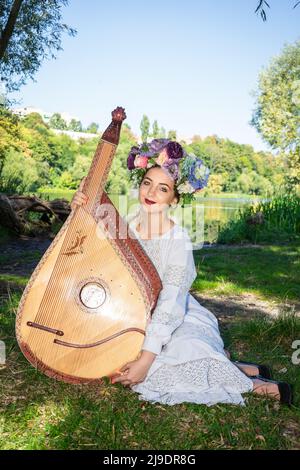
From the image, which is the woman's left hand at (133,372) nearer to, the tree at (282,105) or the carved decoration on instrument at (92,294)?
the carved decoration on instrument at (92,294)

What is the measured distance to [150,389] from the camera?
2516 mm

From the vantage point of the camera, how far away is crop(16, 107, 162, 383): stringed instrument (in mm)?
2465

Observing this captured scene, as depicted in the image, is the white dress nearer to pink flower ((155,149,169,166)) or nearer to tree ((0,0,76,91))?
pink flower ((155,149,169,166))

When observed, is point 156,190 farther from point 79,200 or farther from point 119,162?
point 119,162

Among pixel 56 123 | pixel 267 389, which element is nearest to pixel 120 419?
pixel 267 389

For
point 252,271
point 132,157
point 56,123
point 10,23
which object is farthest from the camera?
point 56,123

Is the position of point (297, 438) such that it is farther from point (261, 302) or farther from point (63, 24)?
point (63, 24)

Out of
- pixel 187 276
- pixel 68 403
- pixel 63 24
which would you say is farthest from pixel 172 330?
pixel 63 24

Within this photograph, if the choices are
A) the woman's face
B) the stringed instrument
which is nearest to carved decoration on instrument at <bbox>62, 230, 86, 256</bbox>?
the stringed instrument

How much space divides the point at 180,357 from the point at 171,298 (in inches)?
12.0

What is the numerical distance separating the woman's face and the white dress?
0.80 ft

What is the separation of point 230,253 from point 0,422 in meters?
6.25

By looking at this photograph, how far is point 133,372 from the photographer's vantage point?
2443 millimetres

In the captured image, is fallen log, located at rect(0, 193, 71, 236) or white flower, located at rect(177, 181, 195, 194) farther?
fallen log, located at rect(0, 193, 71, 236)
